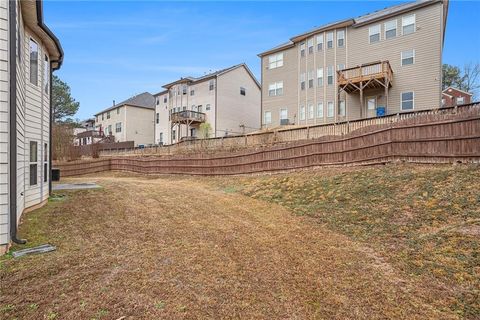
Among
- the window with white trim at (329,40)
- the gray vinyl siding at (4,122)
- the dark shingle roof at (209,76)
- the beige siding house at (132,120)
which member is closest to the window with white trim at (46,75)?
the gray vinyl siding at (4,122)

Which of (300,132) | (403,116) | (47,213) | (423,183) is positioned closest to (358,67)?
(300,132)

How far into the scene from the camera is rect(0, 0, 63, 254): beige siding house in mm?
4723

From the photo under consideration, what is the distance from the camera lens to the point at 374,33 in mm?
19219

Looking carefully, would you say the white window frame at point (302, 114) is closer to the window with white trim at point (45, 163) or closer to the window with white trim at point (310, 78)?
the window with white trim at point (310, 78)

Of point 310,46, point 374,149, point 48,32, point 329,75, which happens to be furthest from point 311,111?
point 48,32

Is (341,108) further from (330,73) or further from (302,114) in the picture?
(302,114)

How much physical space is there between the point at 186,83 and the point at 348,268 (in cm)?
3149

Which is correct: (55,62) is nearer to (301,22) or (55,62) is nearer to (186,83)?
(301,22)

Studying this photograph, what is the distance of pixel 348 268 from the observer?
13.6 feet

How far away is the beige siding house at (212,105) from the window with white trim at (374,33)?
567 inches

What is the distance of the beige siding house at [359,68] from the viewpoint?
17094 millimetres

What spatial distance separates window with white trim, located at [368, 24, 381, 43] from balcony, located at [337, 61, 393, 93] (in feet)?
7.69

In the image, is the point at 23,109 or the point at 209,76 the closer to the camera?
the point at 23,109

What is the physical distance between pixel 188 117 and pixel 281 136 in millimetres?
16571
